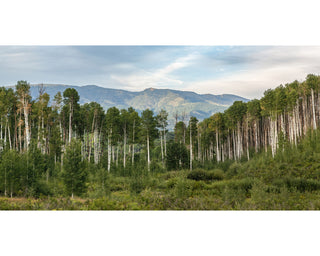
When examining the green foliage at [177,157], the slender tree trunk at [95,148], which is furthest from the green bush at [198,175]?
the slender tree trunk at [95,148]

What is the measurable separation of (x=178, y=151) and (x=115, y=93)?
2.69 meters

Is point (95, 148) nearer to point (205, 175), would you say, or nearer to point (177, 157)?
point (177, 157)

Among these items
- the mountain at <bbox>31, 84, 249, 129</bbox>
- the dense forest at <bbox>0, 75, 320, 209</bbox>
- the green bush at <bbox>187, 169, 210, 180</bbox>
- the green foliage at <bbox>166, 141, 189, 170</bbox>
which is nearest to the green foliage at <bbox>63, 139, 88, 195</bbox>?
the dense forest at <bbox>0, 75, 320, 209</bbox>

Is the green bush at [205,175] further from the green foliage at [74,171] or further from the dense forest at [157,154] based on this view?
the green foliage at [74,171]

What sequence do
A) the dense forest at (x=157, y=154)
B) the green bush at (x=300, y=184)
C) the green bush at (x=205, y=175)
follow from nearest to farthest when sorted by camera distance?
the green bush at (x=300, y=184) → the dense forest at (x=157, y=154) → the green bush at (x=205, y=175)

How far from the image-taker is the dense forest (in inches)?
311

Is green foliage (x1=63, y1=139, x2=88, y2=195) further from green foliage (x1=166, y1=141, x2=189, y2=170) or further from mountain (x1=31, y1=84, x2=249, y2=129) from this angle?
green foliage (x1=166, y1=141, x2=189, y2=170)

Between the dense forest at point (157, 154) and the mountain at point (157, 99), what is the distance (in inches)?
6.9

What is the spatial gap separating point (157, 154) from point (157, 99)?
1.71 meters

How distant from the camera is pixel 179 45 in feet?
29.1

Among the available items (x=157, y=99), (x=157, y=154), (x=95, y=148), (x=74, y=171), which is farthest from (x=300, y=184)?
(x=74, y=171)

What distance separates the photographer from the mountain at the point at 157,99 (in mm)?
8711

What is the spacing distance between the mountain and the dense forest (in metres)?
0.18

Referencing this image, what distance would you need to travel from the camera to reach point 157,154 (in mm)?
8430
